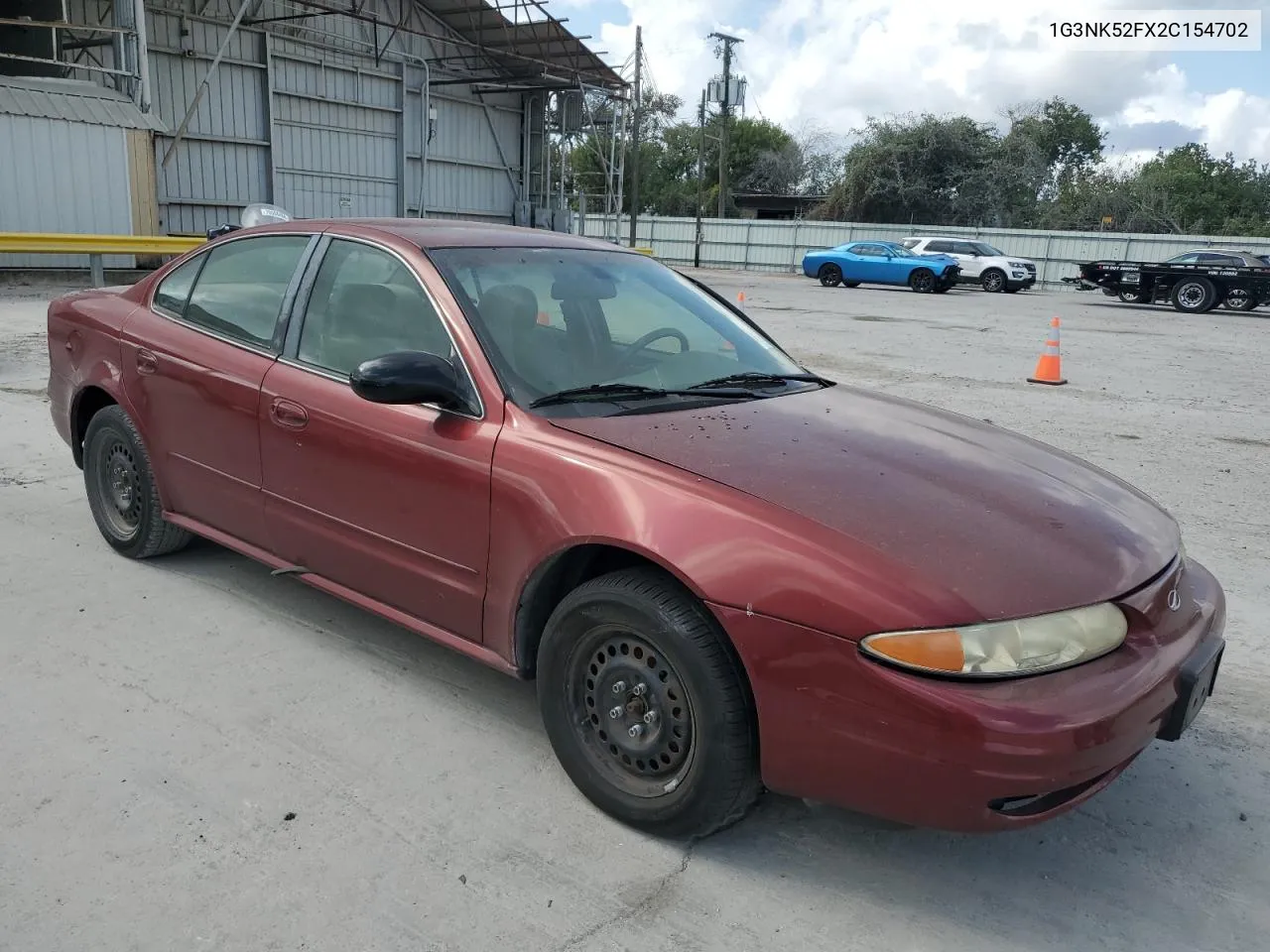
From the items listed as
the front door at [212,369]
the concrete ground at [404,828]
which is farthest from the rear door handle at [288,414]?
the concrete ground at [404,828]

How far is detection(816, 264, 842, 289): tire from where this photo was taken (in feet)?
97.6

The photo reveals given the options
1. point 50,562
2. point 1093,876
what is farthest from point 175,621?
point 1093,876

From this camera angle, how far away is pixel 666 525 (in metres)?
2.55

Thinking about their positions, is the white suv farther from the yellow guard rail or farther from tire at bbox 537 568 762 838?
tire at bbox 537 568 762 838

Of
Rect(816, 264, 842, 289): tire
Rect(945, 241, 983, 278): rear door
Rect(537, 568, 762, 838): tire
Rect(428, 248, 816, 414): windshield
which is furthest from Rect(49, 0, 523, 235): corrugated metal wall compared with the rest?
Rect(537, 568, 762, 838): tire

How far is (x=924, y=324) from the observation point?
57.9 ft

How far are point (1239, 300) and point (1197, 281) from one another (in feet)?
3.78

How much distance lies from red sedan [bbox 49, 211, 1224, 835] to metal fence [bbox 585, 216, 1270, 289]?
28824 millimetres

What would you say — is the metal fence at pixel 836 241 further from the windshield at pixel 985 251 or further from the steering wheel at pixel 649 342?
the steering wheel at pixel 649 342

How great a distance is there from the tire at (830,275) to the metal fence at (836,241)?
6.47 m

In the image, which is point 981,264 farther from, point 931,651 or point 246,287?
point 931,651

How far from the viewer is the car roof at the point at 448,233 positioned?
3562 millimetres

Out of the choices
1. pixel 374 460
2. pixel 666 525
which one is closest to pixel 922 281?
pixel 374 460

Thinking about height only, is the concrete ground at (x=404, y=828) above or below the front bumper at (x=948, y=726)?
below
